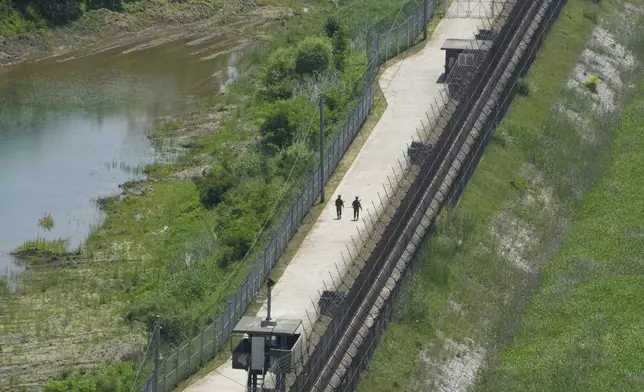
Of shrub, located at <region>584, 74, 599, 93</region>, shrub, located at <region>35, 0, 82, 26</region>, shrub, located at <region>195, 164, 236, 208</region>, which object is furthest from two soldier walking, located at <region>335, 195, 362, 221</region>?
shrub, located at <region>35, 0, 82, 26</region>

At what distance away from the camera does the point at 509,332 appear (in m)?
74.2

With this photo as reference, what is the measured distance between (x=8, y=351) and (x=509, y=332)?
1975cm

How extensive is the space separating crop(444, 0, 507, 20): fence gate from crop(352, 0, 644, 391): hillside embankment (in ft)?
12.6

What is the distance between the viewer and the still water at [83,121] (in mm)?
86125

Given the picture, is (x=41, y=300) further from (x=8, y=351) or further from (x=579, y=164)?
(x=579, y=164)

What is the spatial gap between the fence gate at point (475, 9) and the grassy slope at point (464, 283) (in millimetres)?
9474

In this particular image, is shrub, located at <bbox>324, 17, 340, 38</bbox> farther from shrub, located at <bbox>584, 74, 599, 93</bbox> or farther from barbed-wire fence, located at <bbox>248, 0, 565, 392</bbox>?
shrub, located at <bbox>584, 74, 599, 93</bbox>

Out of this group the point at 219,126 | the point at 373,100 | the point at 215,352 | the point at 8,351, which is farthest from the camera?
the point at 219,126

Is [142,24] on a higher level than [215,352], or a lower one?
lower

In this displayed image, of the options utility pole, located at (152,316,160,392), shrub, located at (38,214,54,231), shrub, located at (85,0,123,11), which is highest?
utility pole, located at (152,316,160,392)

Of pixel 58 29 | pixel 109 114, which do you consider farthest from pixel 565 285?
pixel 58 29

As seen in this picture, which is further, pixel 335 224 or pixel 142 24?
pixel 142 24

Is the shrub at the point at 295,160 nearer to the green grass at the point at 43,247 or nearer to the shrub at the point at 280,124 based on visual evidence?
the shrub at the point at 280,124

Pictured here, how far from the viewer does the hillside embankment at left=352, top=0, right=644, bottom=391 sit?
70.1 m
